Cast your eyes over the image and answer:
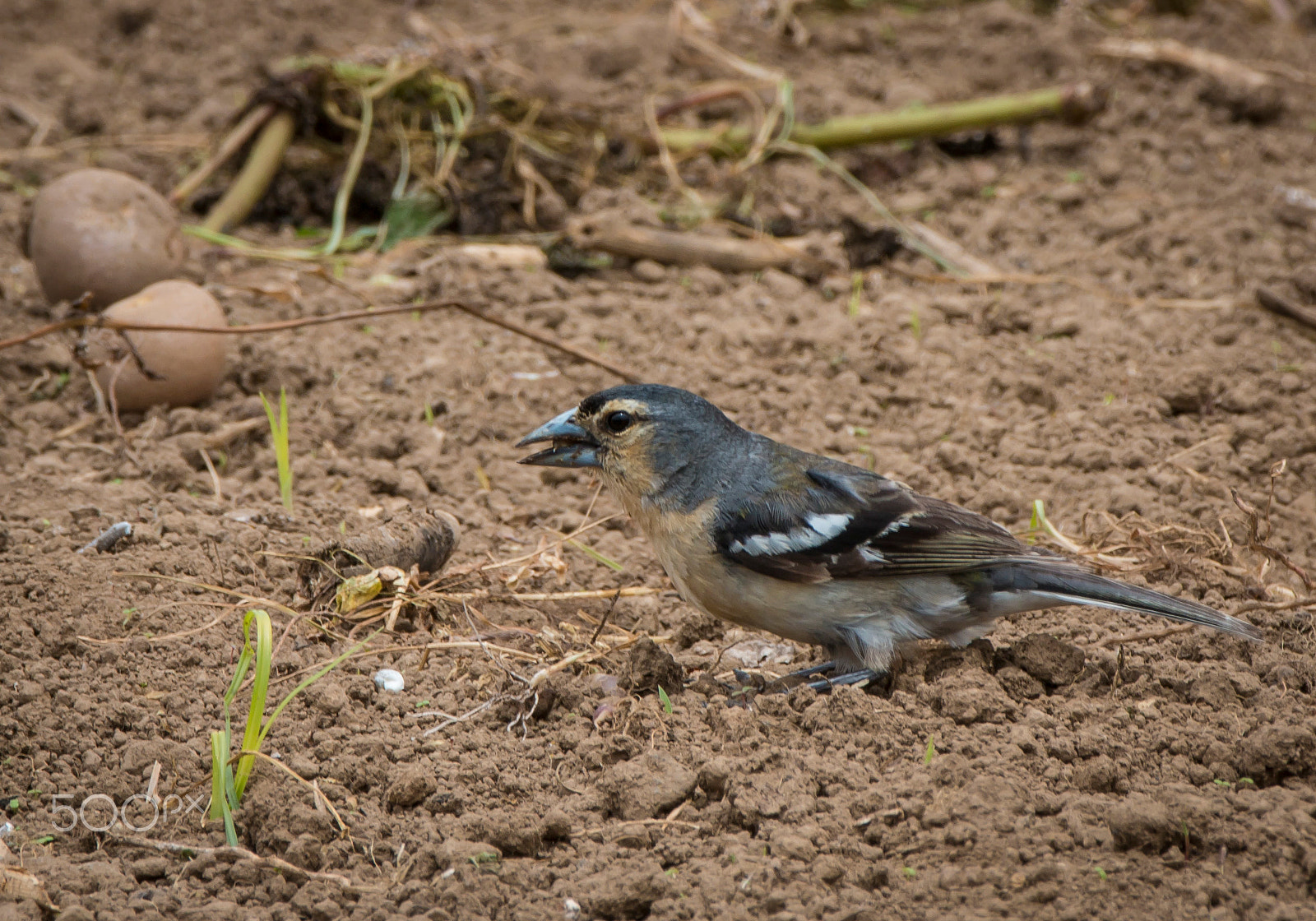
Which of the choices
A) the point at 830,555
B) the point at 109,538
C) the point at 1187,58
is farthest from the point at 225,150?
the point at 1187,58

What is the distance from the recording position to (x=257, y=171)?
7.21m

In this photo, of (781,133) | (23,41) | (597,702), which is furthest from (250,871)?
(23,41)

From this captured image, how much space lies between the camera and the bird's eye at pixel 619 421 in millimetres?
4141

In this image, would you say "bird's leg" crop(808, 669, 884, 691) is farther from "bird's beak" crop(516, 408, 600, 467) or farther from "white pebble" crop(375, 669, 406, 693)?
"white pebble" crop(375, 669, 406, 693)

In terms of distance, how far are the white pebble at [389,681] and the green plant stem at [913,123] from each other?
4865mm

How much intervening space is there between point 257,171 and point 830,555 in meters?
4.87

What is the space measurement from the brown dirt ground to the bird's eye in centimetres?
71

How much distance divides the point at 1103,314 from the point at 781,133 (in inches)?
100

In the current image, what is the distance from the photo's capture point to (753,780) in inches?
125

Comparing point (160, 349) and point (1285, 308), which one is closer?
point (160, 349)

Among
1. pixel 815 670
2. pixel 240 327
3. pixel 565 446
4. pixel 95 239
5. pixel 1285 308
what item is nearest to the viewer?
pixel 815 670

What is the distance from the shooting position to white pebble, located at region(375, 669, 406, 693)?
3.72 meters

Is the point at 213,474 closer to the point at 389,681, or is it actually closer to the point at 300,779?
the point at 389,681

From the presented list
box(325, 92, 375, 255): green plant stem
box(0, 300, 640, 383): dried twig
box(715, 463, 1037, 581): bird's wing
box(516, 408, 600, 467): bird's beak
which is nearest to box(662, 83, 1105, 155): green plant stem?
box(325, 92, 375, 255): green plant stem
